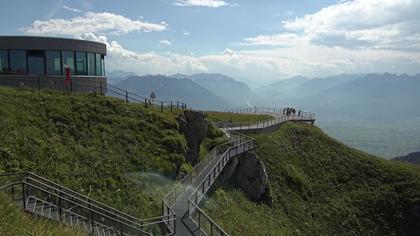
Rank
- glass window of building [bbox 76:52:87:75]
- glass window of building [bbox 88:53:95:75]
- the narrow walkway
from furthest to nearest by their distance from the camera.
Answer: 1. glass window of building [bbox 88:53:95:75]
2. glass window of building [bbox 76:52:87:75]
3. the narrow walkway

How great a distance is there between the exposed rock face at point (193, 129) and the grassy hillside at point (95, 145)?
1.08m

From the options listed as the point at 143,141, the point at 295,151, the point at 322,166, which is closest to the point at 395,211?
the point at 322,166

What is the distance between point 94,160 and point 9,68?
1555cm

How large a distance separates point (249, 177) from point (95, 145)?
14018 mm

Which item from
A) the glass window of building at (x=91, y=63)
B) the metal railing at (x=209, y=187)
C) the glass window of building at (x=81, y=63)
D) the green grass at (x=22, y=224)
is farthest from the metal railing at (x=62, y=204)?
the glass window of building at (x=91, y=63)

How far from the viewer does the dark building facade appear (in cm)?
3067

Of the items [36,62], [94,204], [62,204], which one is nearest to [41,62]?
[36,62]

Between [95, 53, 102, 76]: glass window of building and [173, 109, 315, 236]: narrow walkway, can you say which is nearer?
[173, 109, 315, 236]: narrow walkway

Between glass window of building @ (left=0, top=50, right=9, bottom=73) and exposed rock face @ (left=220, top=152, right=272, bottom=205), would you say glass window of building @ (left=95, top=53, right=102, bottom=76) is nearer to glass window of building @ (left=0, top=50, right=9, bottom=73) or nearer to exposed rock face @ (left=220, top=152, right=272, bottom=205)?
glass window of building @ (left=0, top=50, right=9, bottom=73)

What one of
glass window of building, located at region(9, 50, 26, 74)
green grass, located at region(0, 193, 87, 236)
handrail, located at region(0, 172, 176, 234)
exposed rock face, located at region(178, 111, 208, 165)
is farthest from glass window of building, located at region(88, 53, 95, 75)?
green grass, located at region(0, 193, 87, 236)

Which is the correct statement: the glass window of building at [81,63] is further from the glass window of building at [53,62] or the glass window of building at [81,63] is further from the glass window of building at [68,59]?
the glass window of building at [53,62]

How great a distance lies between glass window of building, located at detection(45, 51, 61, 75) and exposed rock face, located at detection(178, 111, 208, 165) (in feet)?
36.4

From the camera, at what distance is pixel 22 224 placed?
11.2 meters

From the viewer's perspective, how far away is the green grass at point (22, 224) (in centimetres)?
1045
